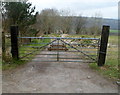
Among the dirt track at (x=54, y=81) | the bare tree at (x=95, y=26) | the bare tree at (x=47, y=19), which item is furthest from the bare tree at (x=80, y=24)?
the dirt track at (x=54, y=81)

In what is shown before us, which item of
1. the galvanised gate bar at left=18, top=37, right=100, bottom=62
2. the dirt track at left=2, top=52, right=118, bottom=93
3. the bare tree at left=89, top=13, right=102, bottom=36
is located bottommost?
the dirt track at left=2, top=52, right=118, bottom=93

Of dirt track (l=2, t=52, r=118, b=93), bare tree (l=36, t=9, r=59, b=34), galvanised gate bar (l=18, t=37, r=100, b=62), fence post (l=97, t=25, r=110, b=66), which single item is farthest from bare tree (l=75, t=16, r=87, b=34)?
dirt track (l=2, t=52, r=118, b=93)

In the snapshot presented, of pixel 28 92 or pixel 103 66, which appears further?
pixel 103 66

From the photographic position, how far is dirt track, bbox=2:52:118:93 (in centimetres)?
270

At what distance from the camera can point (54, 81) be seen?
312 cm

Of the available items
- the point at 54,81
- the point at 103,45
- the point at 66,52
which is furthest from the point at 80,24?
the point at 54,81

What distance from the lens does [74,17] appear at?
765 inches

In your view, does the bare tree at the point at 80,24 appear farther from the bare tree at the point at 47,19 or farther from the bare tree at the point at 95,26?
the bare tree at the point at 47,19

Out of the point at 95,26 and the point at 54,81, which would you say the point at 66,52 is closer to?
the point at 54,81

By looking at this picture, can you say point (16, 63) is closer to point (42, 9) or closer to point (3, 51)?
point (3, 51)

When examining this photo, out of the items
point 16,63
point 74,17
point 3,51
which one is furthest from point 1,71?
point 74,17

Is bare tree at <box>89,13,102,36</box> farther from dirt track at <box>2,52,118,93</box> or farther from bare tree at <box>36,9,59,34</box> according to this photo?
dirt track at <box>2,52,118,93</box>

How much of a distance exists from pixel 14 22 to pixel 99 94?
8.05m

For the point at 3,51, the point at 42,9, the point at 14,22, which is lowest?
the point at 3,51
